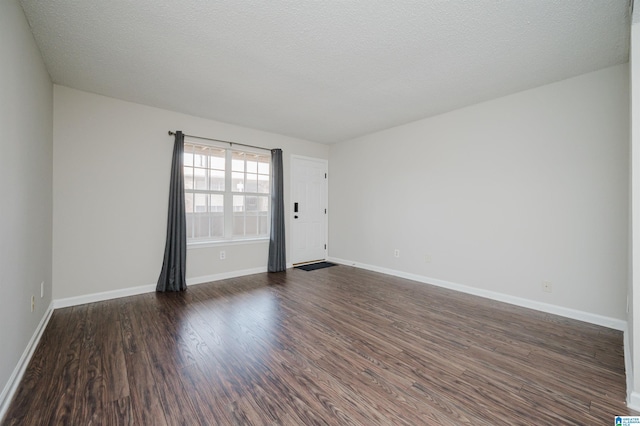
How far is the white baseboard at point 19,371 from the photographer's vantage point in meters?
1.55

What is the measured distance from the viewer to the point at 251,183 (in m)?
4.80

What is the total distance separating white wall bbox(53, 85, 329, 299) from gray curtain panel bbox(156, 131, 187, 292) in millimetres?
120

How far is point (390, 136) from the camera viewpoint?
185 inches

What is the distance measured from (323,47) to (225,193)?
9.49 feet

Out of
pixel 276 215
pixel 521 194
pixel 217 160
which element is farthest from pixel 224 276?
pixel 521 194

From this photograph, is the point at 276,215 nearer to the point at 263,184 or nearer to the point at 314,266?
the point at 263,184

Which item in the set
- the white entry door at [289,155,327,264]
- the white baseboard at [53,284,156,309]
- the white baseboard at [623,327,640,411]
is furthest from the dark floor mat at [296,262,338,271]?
the white baseboard at [623,327,640,411]

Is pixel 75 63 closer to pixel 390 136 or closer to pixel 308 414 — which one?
pixel 308 414

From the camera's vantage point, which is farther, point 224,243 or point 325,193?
point 325,193

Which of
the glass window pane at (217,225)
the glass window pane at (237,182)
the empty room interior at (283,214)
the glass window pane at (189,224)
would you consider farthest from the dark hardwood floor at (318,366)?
the glass window pane at (237,182)

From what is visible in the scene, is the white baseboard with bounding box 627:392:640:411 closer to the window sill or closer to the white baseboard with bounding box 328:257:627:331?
the white baseboard with bounding box 328:257:627:331

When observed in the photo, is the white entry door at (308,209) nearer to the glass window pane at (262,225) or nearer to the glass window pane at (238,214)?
the glass window pane at (262,225)

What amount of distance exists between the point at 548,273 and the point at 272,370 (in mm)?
3137

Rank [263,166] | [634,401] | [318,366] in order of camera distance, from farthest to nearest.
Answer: [263,166], [318,366], [634,401]
